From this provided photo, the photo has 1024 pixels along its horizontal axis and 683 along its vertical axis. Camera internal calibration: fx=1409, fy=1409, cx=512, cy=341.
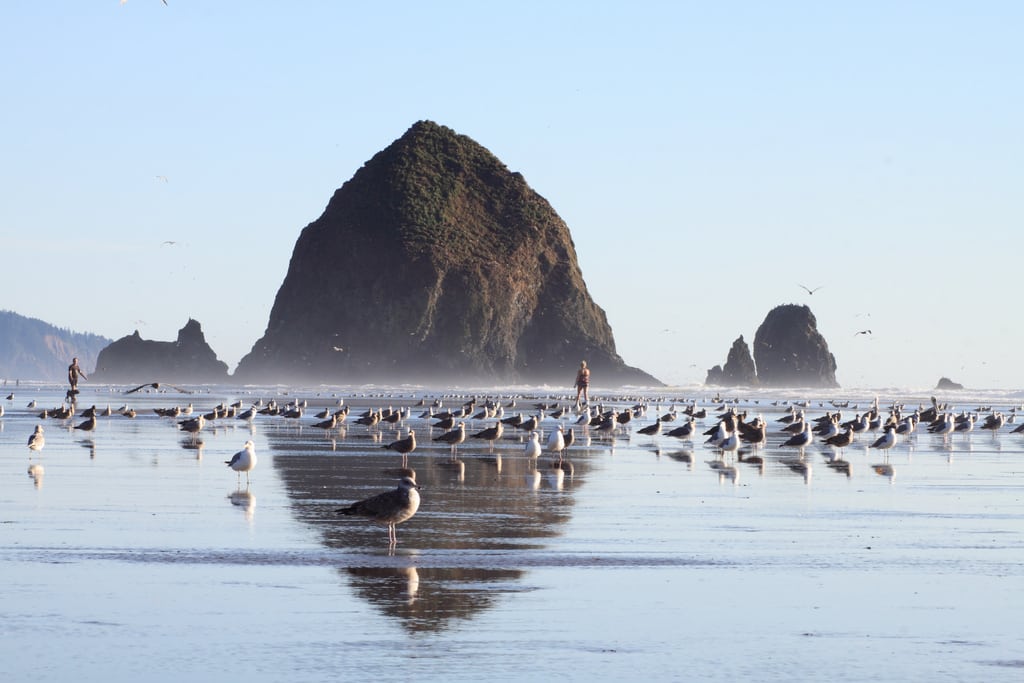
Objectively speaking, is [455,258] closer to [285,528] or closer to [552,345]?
[552,345]

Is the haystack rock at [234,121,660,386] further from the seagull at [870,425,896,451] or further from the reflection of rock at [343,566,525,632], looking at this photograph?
the reflection of rock at [343,566,525,632]

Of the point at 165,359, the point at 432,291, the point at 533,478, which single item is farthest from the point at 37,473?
the point at 165,359

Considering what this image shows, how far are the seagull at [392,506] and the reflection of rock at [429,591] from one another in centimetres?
135

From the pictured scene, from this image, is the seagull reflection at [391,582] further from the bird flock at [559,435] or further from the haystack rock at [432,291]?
the haystack rock at [432,291]

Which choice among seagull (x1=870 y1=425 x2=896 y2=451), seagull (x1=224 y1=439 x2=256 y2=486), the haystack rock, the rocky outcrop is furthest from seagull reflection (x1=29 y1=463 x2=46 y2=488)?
the rocky outcrop

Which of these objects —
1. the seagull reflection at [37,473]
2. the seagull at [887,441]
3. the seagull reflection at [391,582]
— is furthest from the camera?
the seagull at [887,441]

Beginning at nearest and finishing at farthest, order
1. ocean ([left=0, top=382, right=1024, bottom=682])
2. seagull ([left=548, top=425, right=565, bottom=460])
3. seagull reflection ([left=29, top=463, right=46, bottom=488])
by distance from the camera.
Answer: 1. ocean ([left=0, top=382, right=1024, bottom=682])
2. seagull reflection ([left=29, top=463, right=46, bottom=488])
3. seagull ([left=548, top=425, right=565, bottom=460])

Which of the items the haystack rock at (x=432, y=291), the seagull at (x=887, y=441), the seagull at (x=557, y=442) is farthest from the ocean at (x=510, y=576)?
the haystack rock at (x=432, y=291)

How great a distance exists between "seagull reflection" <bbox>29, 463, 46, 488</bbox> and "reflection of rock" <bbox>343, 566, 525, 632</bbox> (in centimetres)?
1024

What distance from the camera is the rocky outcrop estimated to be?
190 meters

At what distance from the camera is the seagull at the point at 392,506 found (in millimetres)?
14820

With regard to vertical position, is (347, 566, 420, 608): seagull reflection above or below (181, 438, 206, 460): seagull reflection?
below

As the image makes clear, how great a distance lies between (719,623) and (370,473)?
49.2 ft

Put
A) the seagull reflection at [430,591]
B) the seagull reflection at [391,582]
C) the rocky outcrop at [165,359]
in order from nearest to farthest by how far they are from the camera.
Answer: the seagull reflection at [430,591], the seagull reflection at [391,582], the rocky outcrop at [165,359]
